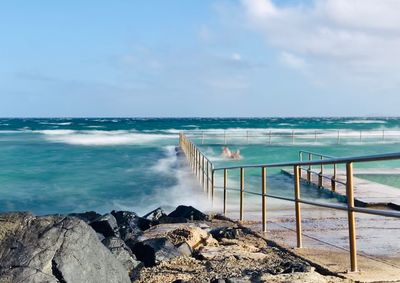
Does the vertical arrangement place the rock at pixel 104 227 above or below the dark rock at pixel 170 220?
above

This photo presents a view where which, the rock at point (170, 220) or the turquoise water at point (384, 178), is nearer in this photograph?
the rock at point (170, 220)

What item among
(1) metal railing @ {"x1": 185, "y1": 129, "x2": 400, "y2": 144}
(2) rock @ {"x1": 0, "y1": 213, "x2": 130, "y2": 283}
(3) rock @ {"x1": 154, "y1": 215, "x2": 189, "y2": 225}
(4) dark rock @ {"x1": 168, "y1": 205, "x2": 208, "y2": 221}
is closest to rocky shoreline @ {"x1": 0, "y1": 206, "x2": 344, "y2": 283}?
(2) rock @ {"x1": 0, "y1": 213, "x2": 130, "y2": 283}

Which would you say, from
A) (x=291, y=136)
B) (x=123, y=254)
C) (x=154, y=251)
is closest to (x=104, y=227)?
(x=154, y=251)

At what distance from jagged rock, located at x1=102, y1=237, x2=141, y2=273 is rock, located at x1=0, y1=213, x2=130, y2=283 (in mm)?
1008

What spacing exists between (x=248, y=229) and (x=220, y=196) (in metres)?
6.14

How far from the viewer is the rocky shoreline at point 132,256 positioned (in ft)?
13.2

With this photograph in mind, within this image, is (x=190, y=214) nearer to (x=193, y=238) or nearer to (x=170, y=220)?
(x=170, y=220)

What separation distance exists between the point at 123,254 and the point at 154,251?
0.47 metres

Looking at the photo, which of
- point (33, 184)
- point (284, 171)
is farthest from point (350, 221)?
point (33, 184)

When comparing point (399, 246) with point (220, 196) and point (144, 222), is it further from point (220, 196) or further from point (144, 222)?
point (220, 196)

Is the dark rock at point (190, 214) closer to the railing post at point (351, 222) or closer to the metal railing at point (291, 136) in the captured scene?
the railing post at point (351, 222)

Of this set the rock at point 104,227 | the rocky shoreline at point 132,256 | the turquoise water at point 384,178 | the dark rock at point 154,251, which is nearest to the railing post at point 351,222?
the rocky shoreline at point 132,256

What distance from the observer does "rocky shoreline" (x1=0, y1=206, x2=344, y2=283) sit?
4.03m

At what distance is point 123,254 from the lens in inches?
225
